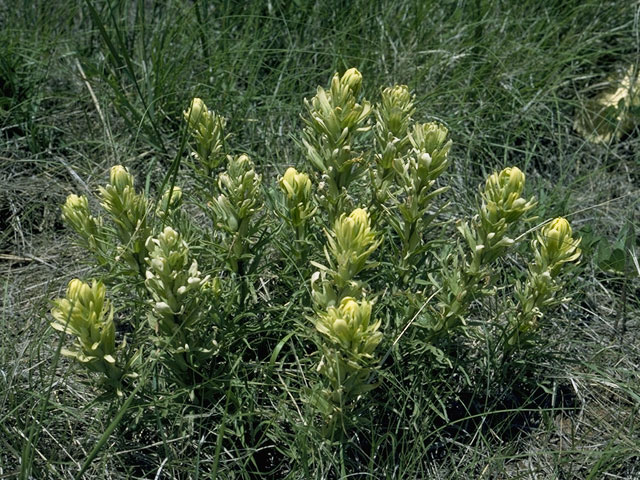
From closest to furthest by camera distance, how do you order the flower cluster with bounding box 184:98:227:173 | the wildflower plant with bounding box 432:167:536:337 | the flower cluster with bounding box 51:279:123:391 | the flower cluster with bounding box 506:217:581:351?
the flower cluster with bounding box 51:279:123:391, the wildflower plant with bounding box 432:167:536:337, the flower cluster with bounding box 506:217:581:351, the flower cluster with bounding box 184:98:227:173

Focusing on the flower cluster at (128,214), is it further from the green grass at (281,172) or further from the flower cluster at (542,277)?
the flower cluster at (542,277)

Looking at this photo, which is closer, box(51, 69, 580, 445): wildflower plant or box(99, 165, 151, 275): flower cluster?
box(51, 69, 580, 445): wildflower plant

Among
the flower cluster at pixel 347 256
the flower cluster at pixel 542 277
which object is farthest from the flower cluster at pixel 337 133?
the flower cluster at pixel 542 277

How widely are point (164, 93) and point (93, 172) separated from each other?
0.48m

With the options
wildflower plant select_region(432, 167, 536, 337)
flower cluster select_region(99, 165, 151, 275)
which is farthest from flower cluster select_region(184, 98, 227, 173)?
wildflower plant select_region(432, 167, 536, 337)

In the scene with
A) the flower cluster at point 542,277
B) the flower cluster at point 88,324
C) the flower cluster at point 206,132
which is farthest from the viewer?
the flower cluster at point 206,132

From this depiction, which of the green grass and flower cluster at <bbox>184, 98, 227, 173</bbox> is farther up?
flower cluster at <bbox>184, 98, 227, 173</bbox>

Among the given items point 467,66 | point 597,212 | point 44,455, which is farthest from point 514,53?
point 44,455

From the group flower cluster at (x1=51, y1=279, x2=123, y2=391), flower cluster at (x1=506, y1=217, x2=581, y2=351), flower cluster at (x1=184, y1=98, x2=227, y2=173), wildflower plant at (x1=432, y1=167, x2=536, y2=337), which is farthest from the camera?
flower cluster at (x1=184, y1=98, x2=227, y2=173)

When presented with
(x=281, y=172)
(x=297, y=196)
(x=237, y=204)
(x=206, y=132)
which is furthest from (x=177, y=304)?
(x=281, y=172)

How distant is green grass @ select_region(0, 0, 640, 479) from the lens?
213 cm

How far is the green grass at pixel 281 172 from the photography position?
213cm

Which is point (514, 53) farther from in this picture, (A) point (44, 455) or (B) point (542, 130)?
(A) point (44, 455)

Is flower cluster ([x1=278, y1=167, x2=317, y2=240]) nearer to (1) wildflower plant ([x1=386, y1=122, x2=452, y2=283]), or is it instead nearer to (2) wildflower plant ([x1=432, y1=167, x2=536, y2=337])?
(1) wildflower plant ([x1=386, y1=122, x2=452, y2=283])
